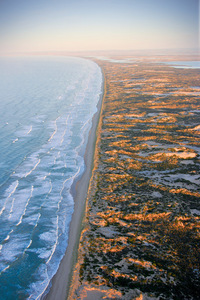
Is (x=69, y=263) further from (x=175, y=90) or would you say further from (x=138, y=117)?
(x=175, y=90)

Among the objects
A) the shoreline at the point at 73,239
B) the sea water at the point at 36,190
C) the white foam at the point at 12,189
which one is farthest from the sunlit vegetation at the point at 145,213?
the white foam at the point at 12,189

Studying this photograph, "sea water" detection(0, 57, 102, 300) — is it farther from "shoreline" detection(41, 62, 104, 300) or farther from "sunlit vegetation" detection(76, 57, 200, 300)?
"sunlit vegetation" detection(76, 57, 200, 300)

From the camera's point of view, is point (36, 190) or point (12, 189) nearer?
point (36, 190)

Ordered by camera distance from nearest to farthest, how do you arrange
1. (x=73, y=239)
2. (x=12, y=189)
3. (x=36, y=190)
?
(x=73, y=239) < (x=36, y=190) < (x=12, y=189)

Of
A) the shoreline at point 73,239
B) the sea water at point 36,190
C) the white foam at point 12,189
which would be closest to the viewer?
the shoreline at point 73,239

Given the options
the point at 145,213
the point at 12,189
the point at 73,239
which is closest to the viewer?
the point at 73,239

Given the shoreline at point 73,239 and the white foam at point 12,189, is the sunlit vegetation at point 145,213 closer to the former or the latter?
the shoreline at point 73,239

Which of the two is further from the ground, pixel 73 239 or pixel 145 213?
pixel 145 213

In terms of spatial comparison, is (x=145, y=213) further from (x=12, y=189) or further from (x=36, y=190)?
(x=12, y=189)

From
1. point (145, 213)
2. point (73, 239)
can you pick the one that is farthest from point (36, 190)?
point (145, 213)

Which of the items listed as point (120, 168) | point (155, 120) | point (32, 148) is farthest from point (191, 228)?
point (155, 120)
